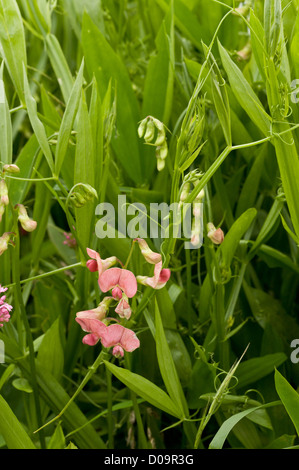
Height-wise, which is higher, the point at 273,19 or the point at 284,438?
the point at 273,19

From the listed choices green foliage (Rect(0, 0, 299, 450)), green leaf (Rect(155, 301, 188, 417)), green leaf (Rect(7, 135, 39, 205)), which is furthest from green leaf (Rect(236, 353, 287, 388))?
green leaf (Rect(7, 135, 39, 205))

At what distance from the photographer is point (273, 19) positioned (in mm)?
565

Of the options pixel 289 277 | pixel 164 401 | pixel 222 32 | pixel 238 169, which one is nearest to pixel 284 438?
pixel 164 401

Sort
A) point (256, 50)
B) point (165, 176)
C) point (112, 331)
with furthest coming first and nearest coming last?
point (165, 176) → point (256, 50) → point (112, 331)

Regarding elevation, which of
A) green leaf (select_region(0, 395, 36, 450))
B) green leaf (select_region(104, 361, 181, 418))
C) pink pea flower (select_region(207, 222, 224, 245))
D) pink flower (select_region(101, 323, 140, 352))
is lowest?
green leaf (select_region(0, 395, 36, 450))

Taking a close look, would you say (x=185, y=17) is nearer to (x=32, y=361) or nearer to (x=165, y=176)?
(x=165, y=176)

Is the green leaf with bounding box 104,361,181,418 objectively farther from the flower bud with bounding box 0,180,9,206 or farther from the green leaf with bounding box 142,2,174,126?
the green leaf with bounding box 142,2,174,126

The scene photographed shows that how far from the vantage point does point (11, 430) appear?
1.82ft

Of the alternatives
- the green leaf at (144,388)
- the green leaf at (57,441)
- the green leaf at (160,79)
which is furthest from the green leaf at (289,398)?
the green leaf at (160,79)

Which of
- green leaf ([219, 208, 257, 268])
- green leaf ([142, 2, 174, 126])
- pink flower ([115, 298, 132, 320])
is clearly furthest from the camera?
green leaf ([142, 2, 174, 126])

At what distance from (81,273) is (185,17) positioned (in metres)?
0.36

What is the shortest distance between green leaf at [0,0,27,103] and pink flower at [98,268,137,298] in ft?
0.80

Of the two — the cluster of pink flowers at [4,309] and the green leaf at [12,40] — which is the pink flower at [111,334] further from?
the green leaf at [12,40]

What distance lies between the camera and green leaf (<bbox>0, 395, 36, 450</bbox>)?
0.55m
